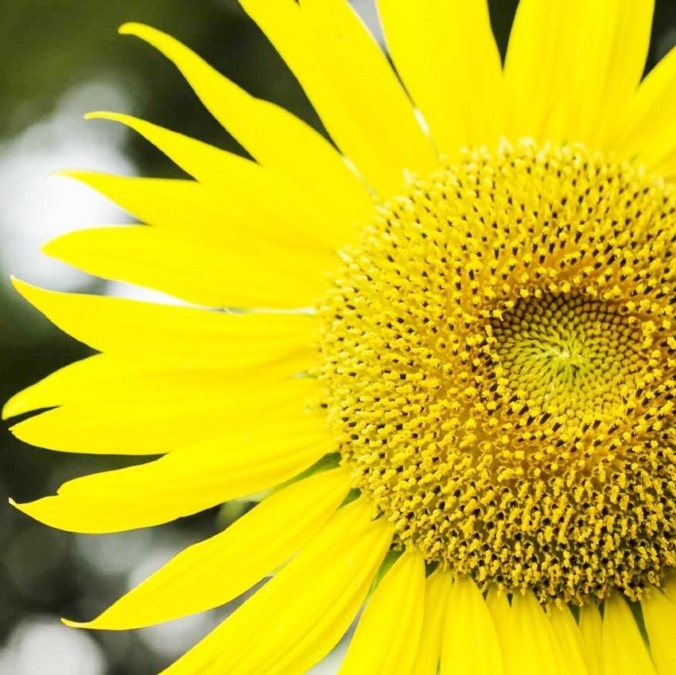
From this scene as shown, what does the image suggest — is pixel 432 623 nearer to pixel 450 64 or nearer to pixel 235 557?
pixel 235 557

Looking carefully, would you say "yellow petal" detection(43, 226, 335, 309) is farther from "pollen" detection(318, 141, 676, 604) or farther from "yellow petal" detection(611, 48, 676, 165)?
"yellow petal" detection(611, 48, 676, 165)

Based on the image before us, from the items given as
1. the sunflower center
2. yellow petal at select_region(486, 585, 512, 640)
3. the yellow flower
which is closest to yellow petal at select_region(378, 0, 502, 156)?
the yellow flower

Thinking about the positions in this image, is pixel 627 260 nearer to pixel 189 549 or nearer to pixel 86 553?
pixel 189 549

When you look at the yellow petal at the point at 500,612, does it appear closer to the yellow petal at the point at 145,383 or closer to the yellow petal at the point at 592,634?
the yellow petal at the point at 592,634

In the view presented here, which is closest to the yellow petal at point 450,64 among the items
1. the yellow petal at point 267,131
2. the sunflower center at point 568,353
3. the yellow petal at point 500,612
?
the yellow petal at point 267,131

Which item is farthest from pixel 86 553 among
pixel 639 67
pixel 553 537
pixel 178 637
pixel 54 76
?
pixel 639 67
